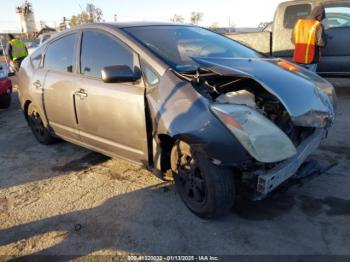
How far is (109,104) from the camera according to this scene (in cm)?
383

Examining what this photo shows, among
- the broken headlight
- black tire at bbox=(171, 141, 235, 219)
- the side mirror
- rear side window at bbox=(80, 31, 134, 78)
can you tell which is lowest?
black tire at bbox=(171, 141, 235, 219)

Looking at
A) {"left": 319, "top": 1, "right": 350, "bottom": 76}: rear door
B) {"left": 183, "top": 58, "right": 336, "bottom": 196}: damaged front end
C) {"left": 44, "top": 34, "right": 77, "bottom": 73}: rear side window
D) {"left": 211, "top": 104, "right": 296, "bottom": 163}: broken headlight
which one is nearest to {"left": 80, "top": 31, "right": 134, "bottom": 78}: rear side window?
{"left": 44, "top": 34, "right": 77, "bottom": 73}: rear side window

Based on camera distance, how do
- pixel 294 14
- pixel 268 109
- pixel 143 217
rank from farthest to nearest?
pixel 294 14, pixel 143 217, pixel 268 109

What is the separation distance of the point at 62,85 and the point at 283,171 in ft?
9.45

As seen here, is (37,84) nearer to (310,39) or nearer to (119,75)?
(119,75)

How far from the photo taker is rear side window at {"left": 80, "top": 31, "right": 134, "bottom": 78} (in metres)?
3.75

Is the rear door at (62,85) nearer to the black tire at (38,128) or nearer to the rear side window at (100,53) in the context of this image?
the rear side window at (100,53)

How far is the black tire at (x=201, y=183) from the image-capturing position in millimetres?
3008

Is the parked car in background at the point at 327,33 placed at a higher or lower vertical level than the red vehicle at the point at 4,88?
higher

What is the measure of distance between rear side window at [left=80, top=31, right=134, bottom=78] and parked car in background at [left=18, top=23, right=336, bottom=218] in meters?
0.01

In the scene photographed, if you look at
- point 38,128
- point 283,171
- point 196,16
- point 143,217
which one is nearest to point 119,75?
point 143,217

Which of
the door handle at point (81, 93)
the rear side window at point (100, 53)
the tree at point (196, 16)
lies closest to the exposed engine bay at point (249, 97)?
the rear side window at point (100, 53)

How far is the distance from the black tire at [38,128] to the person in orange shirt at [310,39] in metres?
4.70

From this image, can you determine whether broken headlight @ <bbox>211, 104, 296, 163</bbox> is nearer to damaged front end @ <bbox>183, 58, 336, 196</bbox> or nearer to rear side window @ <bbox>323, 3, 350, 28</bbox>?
damaged front end @ <bbox>183, 58, 336, 196</bbox>
